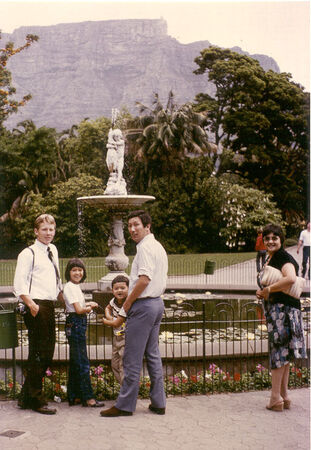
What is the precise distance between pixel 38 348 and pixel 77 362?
0.42 meters

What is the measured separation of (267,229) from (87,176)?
2857 centimetres

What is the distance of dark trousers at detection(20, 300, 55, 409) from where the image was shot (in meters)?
5.31

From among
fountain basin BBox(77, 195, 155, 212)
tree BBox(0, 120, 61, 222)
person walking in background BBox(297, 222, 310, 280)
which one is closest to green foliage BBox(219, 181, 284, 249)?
tree BBox(0, 120, 61, 222)

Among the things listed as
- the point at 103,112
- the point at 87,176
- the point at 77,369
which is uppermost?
the point at 103,112

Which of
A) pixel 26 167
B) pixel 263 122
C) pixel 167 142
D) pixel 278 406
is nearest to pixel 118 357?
pixel 278 406

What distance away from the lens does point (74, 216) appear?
3219 cm

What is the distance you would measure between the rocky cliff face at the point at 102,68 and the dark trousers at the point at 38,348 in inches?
3138

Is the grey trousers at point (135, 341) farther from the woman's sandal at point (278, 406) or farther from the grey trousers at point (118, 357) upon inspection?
the woman's sandal at point (278, 406)

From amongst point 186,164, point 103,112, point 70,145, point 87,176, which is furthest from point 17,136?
point 103,112

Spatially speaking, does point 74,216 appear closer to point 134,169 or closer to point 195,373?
point 134,169

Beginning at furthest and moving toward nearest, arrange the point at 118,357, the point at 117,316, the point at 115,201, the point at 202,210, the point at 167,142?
the point at 202,210, the point at 167,142, the point at 115,201, the point at 118,357, the point at 117,316

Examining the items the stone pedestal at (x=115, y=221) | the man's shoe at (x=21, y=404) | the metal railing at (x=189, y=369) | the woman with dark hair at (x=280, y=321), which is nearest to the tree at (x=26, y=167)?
the stone pedestal at (x=115, y=221)

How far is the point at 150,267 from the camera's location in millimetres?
5062

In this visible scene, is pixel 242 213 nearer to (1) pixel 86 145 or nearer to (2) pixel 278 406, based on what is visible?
(1) pixel 86 145
